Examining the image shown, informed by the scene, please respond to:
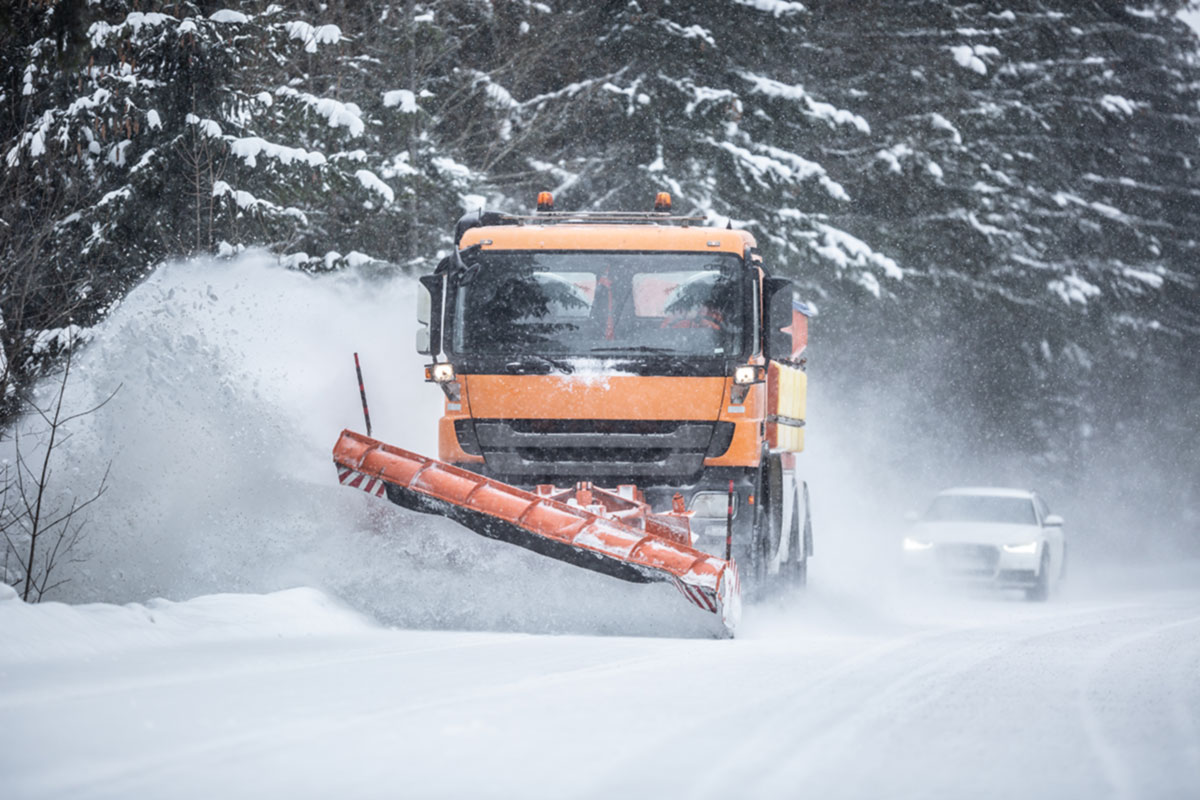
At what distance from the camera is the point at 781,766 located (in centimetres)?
517

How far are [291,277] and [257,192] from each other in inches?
116

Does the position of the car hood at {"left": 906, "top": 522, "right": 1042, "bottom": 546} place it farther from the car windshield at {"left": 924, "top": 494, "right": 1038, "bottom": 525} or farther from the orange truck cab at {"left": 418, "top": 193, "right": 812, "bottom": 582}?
the orange truck cab at {"left": 418, "top": 193, "right": 812, "bottom": 582}

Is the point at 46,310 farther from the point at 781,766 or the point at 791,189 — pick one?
the point at 791,189

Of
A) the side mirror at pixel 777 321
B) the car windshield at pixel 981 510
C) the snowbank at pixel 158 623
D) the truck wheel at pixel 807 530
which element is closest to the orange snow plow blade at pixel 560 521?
the snowbank at pixel 158 623

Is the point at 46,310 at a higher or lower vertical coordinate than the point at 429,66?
lower

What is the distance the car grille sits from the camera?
17422 millimetres

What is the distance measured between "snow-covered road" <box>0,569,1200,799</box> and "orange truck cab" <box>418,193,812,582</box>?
1.51 m

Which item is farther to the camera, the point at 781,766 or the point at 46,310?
the point at 46,310

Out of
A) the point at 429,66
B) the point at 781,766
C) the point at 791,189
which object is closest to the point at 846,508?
the point at 791,189

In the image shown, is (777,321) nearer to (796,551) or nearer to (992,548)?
(796,551)

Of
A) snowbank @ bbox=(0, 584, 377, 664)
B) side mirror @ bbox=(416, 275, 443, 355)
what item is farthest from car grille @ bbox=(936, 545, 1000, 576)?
snowbank @ bbox=(0, 584, 377, 664)

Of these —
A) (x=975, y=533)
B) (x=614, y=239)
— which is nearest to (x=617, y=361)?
(x=614, y=239)

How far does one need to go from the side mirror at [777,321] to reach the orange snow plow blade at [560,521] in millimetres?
1286

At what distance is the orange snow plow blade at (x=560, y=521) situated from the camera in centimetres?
911
